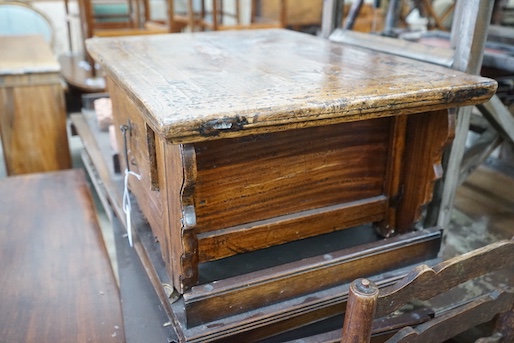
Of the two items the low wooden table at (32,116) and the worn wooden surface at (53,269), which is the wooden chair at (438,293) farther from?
the low wooden table at (32,116)

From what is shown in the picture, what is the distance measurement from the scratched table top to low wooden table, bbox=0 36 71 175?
3.48ft

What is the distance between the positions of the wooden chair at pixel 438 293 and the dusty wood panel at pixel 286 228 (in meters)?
0.30

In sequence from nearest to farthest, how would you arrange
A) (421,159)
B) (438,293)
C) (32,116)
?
(438,293) → (421,159) → (32,116)

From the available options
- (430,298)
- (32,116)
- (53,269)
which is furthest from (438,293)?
(32,116)

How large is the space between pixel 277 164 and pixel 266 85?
17cm

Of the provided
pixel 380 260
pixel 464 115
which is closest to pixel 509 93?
pixel 464 115

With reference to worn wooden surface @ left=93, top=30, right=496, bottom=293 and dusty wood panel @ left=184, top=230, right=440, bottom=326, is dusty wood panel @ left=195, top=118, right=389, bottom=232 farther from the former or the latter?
dusty wood panel @ left=184, top=230, right=440, bottom=326

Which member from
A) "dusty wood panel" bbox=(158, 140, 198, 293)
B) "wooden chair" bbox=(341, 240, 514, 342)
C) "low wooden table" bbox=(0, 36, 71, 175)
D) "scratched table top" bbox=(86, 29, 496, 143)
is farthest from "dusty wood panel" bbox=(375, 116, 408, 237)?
"low wooden table" bbox=(0, 36, 71, 175)

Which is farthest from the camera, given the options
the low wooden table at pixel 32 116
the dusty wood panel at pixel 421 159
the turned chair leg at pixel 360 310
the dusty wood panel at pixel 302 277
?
the low wooden table at pixel 32 116

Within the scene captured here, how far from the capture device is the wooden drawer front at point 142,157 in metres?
0.93

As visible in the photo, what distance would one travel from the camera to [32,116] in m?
2.21

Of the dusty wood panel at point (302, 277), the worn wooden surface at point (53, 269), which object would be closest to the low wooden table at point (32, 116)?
the worn wooden surface at point (53, 269)

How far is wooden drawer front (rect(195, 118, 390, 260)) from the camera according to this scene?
2.98 ft

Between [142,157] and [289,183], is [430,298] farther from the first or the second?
[142,157]
